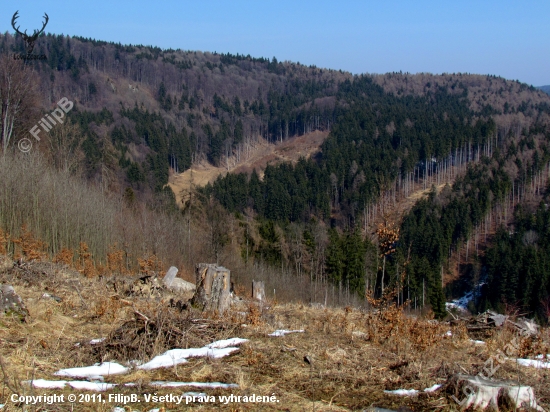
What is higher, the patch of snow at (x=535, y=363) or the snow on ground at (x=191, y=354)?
the snow on ground at (x=191, y=354)

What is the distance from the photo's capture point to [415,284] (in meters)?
51.2

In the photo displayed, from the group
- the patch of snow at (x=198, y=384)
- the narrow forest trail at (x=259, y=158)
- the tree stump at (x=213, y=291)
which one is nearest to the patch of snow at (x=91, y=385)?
the patch of snow at (x=198, y=384)

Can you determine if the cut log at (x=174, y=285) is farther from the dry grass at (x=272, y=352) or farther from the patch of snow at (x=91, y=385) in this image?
the patch of snow at (x=91, y=385)

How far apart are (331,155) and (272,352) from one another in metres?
91.1

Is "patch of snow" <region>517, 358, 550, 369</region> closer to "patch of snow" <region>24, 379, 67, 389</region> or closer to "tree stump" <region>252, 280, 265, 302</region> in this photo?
"patch of snow" <region>24, 379, 67, 389</region>

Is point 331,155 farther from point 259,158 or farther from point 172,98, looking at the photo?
point 172,98

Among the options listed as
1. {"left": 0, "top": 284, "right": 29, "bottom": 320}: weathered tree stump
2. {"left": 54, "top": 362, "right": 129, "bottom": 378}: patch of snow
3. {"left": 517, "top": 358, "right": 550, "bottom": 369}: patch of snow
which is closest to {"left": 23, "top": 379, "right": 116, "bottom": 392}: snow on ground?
{"left": 54, "top": 362, "right": 129, "bottom": 378}: patch of snow

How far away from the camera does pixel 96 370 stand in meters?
5.43

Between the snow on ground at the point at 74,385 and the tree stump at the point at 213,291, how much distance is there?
3.08 m

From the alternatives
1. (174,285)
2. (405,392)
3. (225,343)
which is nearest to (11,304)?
(225,343)

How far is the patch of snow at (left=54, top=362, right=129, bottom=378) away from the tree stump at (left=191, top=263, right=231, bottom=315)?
8.19 feet

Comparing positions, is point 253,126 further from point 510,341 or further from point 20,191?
point 510,341

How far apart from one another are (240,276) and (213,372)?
33.8 m

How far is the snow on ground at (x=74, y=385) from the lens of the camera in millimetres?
4793
